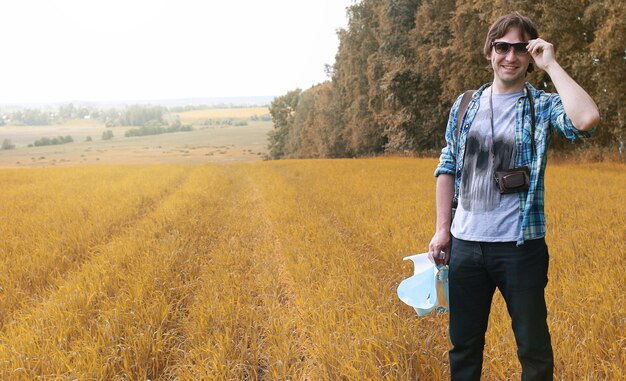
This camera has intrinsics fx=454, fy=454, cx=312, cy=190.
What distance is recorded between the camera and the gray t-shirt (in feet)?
7.34

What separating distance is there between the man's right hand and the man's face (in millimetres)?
850

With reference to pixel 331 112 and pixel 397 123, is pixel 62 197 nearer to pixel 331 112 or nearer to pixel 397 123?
pixel 397 123

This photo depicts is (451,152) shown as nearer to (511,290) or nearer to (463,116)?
(463,116)

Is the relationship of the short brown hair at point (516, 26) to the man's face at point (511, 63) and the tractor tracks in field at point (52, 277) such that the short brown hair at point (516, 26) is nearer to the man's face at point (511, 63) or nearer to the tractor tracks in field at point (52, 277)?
the man's face at point (511, 63)

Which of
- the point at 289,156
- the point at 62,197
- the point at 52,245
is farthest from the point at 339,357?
the point at 289,156

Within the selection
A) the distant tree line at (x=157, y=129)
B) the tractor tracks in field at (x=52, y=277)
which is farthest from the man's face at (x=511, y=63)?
the distant tree line at (x=157, y=129)

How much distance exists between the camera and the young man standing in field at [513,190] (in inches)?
86.0

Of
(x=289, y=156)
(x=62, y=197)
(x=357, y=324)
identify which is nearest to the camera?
(x=357, y=324)

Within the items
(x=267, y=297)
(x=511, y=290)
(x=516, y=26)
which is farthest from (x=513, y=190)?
(x=267, y=297)

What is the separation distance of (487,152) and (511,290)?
70 centimetres

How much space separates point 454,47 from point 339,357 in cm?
2183

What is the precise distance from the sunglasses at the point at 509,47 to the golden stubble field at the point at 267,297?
6.55ft

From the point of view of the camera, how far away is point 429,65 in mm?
25797

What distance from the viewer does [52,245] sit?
736cm
